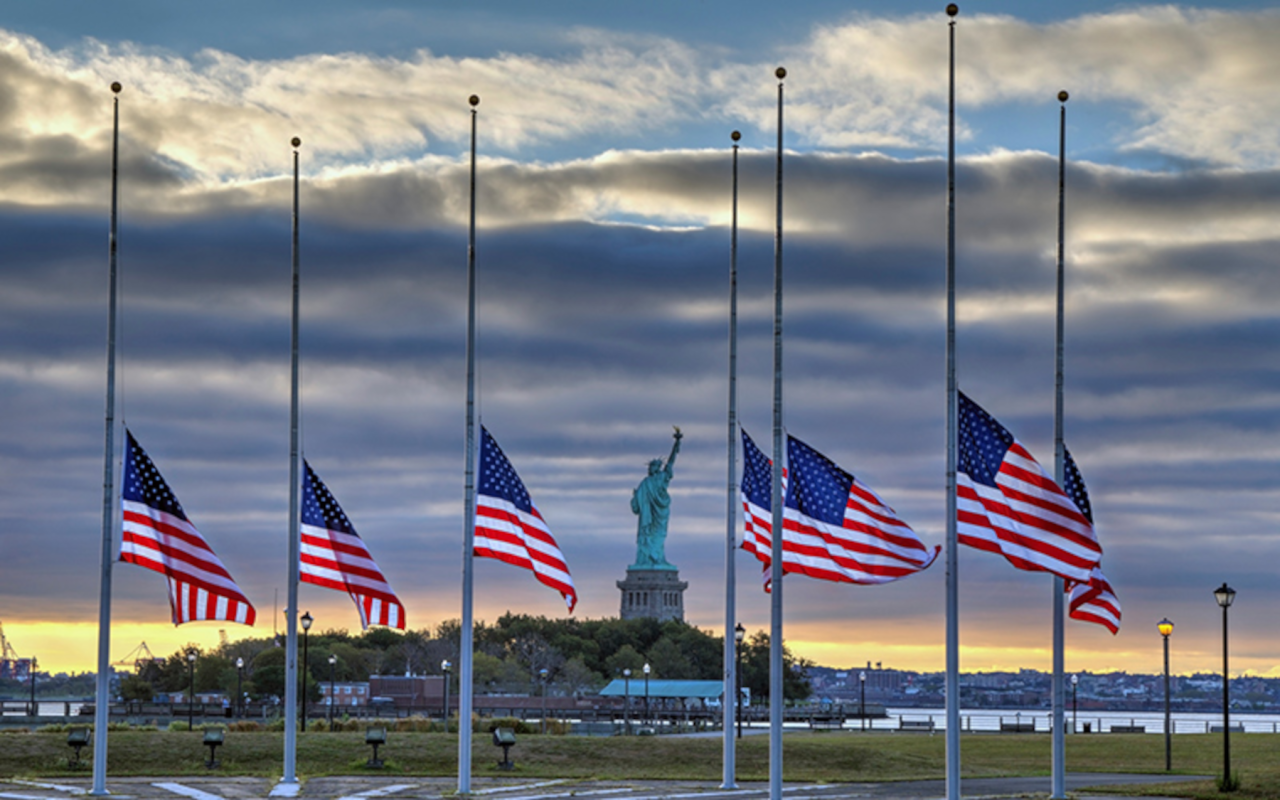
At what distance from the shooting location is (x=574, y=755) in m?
46.9

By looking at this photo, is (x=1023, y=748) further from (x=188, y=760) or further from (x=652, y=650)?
(x=652, y=650)

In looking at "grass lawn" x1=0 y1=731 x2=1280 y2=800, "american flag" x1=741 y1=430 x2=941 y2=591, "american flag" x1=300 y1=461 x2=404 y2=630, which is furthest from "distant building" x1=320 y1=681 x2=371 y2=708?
"american flag" x1=741 y1=430 x2=941 y2=591

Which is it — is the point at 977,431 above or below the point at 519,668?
above

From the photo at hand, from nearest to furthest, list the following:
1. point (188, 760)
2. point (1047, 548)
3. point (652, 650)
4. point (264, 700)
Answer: point (1047, 548) < point (188, 760) < point (264, 700) < point (652, 650)

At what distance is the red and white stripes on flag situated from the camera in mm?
34531

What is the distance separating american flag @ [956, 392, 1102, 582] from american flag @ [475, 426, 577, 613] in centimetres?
912

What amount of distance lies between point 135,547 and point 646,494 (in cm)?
10992

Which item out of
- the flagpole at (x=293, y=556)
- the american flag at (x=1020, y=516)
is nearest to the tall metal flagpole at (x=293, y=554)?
the flagpole at (x=293, y=556)

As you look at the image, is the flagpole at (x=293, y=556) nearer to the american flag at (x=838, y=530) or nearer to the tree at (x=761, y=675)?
the american flag at (x=838, y=530)

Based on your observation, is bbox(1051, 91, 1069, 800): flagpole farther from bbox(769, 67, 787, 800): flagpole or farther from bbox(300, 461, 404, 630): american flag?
bbox(300, 461, 404, 630): american flag

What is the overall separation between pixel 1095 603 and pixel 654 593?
4606 inches

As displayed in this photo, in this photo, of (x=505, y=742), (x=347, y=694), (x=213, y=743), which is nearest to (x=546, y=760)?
(x=505, y=742)

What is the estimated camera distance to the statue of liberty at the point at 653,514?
470ft

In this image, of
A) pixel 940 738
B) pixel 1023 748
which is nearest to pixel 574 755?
pixel 1023 748
